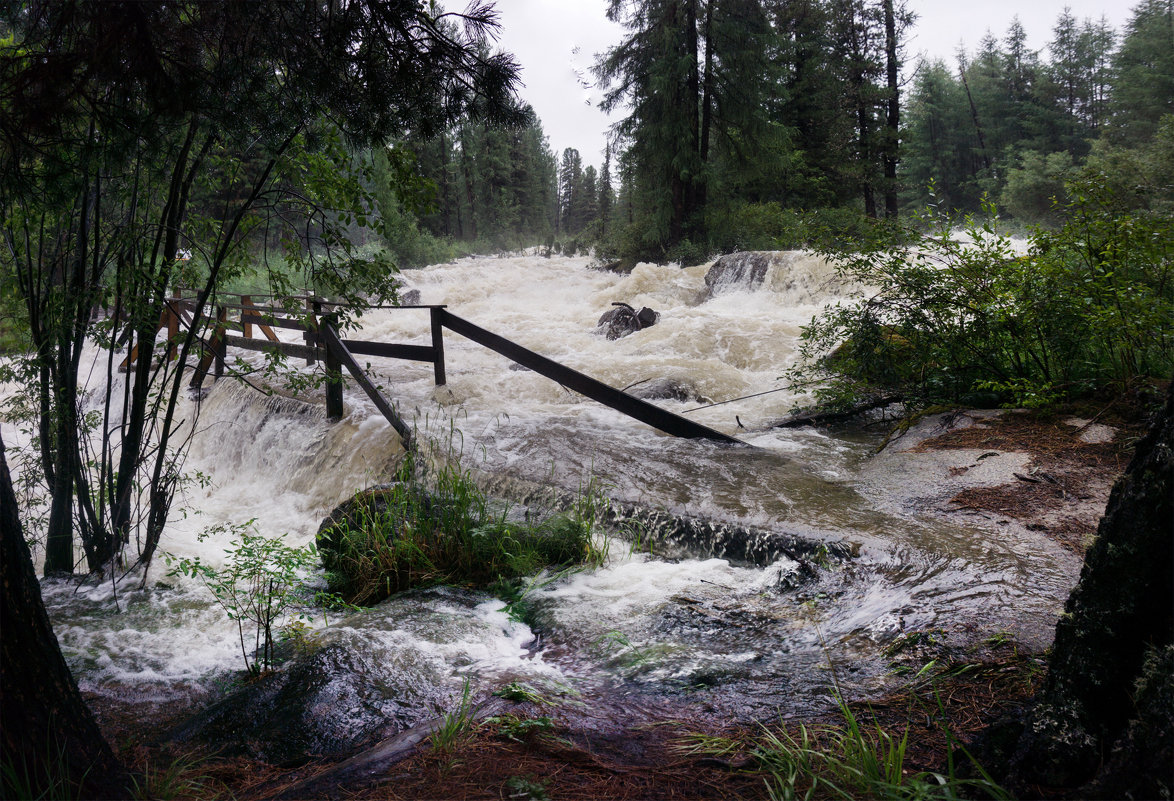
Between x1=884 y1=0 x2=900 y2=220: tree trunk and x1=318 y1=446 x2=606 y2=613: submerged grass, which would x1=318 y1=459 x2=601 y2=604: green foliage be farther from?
x1=884 y1=0 x2=900 y2=220: tree trunk

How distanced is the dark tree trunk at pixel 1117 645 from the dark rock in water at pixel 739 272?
14001 millimetres

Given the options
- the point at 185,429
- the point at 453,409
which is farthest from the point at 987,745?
the point at 185,429

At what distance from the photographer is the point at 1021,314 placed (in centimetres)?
564

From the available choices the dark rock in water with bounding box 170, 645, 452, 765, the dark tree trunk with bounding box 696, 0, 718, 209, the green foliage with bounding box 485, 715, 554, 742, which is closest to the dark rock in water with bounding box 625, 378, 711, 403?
the dark rock in water with bounding box 170, 645, 452, 765

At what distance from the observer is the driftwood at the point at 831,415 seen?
708 centimetres

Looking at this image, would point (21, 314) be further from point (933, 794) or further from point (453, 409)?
point (933, 794)

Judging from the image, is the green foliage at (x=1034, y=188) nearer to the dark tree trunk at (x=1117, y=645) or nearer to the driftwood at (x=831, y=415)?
the driftwood at (x=831, y=415)

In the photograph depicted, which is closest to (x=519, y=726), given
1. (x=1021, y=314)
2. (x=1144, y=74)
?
(x=1021, y=314)

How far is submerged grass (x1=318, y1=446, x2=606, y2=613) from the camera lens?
429cm

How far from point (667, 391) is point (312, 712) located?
710cm

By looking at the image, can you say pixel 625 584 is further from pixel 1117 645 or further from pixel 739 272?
pixel 739 272

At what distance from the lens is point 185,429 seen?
877cm

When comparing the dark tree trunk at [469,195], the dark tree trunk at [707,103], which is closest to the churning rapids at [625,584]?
the dark tree trunk at [707,103]

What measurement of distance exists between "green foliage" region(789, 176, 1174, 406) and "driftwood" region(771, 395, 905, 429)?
13 cm
